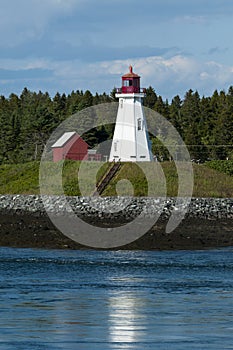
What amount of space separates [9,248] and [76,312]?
15.7 meters

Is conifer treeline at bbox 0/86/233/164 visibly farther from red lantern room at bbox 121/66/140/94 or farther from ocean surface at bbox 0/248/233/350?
ocean surface at bbox 0/248/233/350

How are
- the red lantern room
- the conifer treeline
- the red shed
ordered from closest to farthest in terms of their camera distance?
the red lantern room → the red shed → the conifer treeline

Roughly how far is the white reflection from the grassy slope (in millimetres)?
31771

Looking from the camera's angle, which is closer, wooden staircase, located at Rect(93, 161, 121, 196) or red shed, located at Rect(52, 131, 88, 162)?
wooden staircase, located at Rect(93, 161, 121, 196)

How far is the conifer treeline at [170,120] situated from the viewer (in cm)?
8469

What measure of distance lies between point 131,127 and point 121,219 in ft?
52.3

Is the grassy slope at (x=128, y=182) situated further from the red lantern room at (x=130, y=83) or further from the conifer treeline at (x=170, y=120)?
the conifer treeline at (x=170, y=120)

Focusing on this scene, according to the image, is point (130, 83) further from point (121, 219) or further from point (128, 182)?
point (121, 219)

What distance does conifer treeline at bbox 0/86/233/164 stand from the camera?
8469cm

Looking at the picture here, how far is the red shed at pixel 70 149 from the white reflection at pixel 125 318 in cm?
4480

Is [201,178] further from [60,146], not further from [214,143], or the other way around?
[214,143]

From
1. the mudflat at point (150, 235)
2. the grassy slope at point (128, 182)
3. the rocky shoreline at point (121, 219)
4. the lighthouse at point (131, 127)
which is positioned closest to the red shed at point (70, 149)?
the grassy slope at point (128, 182)

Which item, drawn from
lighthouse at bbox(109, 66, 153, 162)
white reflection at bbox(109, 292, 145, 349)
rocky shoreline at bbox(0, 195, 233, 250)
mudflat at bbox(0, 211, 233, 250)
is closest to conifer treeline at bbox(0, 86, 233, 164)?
lighthouse at bbox(109, 66, 153, 162)

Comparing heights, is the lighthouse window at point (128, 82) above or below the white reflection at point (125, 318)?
above
